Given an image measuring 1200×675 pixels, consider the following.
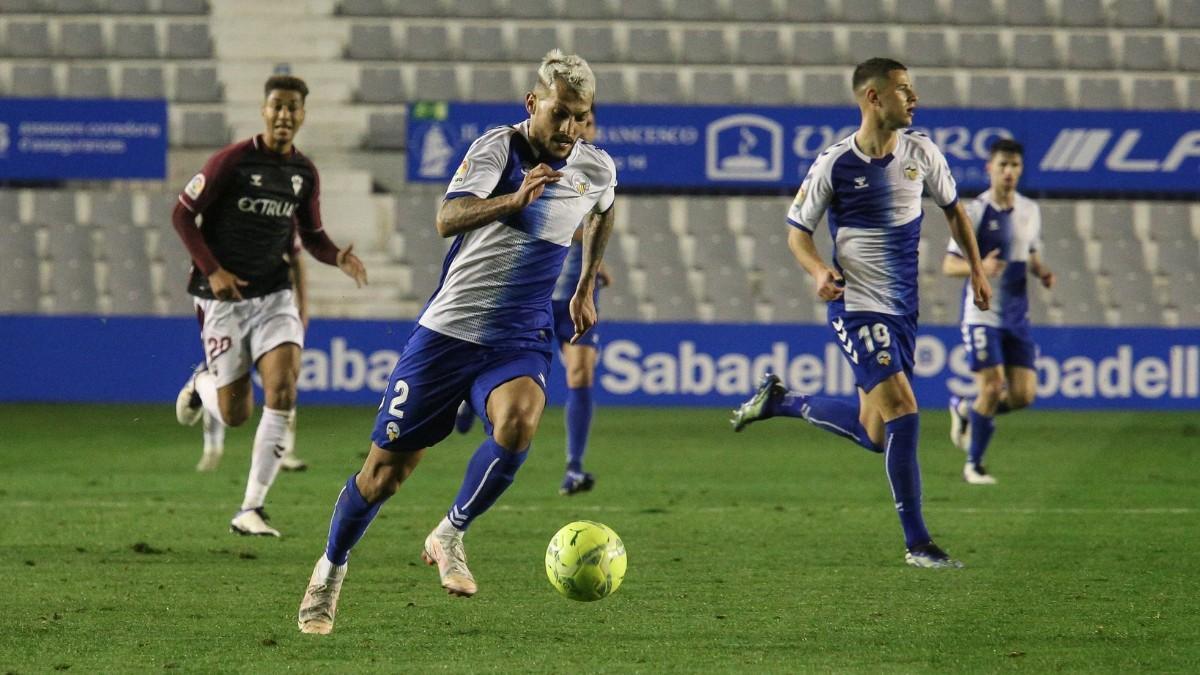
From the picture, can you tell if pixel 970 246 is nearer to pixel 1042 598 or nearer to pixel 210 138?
pixel 1042 598

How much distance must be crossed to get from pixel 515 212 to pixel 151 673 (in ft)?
5.36

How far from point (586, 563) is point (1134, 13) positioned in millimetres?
15391

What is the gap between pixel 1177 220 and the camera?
17.5m

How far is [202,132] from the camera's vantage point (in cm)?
1766

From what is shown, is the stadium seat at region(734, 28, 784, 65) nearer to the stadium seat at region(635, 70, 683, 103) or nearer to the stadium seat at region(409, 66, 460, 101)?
the stadium seat at region(635, 70, 683, 103)

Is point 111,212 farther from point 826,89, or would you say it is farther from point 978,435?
point 978,435

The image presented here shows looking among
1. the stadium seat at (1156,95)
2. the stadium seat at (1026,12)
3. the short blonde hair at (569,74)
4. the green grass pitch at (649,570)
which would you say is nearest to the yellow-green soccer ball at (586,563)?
the green grass pitch at (649,570)

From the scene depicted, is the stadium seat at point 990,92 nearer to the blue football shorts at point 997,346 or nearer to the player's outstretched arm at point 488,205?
the blue football shorts at point 997,346

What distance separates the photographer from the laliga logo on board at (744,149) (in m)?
16.8

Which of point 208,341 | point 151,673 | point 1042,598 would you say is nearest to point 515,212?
point 151,673

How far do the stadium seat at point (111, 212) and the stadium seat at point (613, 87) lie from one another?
525 cm

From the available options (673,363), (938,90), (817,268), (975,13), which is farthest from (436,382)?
(975,13)

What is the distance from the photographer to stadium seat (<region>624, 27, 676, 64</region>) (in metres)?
18.3

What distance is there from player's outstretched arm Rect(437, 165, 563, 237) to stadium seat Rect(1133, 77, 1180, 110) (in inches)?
580
